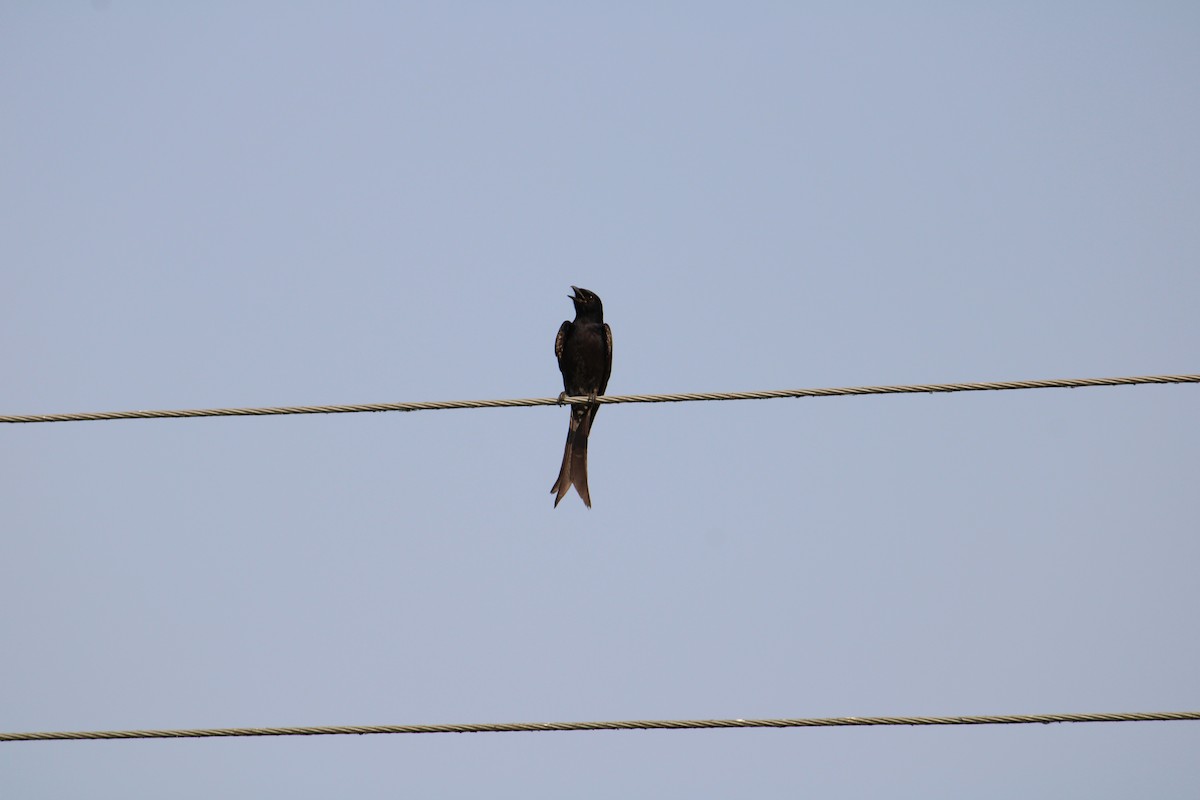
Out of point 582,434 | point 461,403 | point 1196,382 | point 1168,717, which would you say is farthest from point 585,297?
point 1168,717

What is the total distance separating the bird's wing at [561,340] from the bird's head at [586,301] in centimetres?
12

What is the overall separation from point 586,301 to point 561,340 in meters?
0.27

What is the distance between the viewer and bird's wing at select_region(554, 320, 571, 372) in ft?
29.2

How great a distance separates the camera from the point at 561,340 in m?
8.91

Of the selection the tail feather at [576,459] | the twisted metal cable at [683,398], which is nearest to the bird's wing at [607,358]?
the tail feather at [576,459]

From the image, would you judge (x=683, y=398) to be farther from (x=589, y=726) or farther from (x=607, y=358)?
(x=607, y=358)

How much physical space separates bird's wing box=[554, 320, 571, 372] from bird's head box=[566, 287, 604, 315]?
121mm

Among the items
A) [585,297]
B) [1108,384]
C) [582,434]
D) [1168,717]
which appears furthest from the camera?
[585,297]

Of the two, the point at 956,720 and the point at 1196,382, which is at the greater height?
the point at 1196,382

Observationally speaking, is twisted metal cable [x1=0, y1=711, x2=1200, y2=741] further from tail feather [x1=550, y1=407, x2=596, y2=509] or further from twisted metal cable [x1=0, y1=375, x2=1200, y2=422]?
tail feather [x1=550, y1=407, x2=596, y2=509]

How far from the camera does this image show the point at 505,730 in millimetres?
4434

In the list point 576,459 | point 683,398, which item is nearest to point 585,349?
point 576,459

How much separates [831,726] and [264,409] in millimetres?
2102

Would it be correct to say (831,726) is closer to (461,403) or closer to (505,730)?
(505,730)
